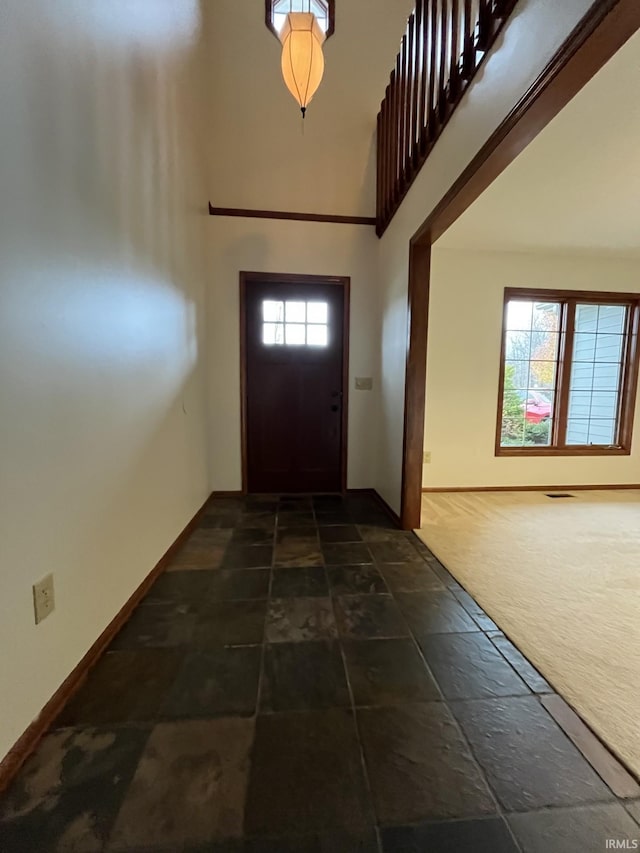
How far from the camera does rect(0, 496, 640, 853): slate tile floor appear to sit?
84cm

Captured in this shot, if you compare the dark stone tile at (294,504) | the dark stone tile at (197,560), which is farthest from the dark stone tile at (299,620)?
the dark stone tile at (294,504)

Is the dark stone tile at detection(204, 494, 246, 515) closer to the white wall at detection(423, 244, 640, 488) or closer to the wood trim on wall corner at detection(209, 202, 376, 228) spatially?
the white wall at detection(423, 244, 640, 488)

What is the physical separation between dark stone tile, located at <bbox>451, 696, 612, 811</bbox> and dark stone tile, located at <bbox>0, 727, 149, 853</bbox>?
37.8 inches

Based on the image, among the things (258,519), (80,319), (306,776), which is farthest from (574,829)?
(258,519)

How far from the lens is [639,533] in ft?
8.69

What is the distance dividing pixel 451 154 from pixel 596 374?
10.1 ft

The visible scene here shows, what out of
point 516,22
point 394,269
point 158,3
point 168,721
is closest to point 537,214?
point 394,269

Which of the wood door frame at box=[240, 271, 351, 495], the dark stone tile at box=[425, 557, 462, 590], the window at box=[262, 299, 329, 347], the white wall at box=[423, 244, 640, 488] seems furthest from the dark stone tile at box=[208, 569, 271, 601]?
the white wall at box=[423, 244, 640, 488]

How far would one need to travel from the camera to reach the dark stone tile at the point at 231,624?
4.92 ft

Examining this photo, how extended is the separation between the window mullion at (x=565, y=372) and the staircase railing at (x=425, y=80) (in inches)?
84.4

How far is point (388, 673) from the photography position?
1.32m

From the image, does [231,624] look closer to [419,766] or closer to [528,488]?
[419,766]

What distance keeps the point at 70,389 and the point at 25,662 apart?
0.82m

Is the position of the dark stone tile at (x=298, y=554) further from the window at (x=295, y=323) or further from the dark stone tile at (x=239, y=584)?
the window at (x=295, y=323)
